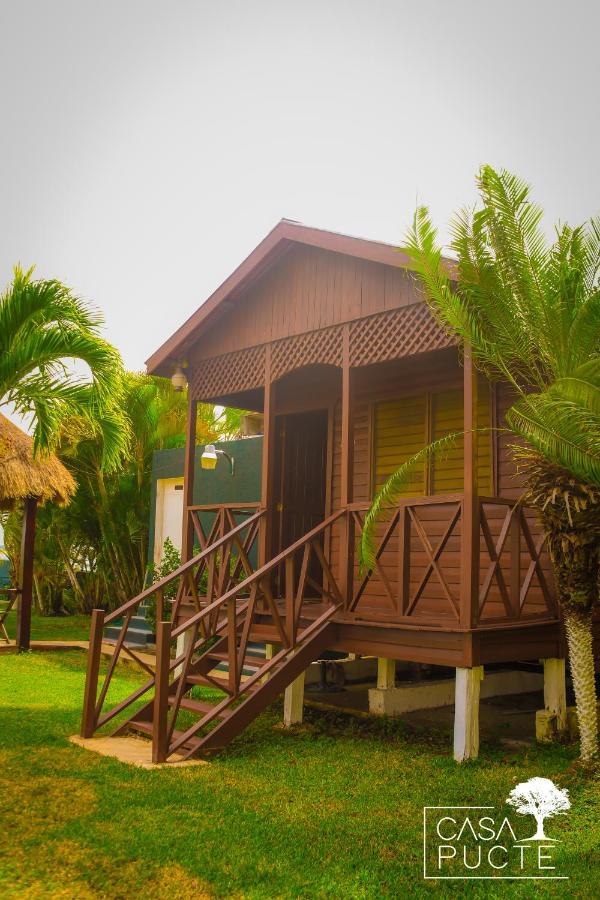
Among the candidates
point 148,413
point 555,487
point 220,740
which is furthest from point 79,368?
point 148,413

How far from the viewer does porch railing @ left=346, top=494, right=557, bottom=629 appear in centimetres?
676

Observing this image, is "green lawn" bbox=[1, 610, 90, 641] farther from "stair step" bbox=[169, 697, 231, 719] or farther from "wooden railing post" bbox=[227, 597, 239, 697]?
"wooden railing post" bbox=[227, 597, 239, 697]

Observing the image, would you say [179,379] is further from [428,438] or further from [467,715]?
[467,715]

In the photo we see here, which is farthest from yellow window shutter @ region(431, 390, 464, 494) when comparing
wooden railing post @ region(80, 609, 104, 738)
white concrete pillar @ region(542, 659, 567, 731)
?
wooden railing post @ region(80, 609, 104, 738)

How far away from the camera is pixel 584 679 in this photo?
20.4 ft

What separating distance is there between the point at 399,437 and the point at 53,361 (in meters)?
3.80

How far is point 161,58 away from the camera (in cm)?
6066

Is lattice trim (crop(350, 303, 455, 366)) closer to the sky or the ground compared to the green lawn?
closer to the sky

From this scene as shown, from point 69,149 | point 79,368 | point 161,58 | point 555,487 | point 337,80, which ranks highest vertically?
point 161,58

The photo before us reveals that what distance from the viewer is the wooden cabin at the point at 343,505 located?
6746 millimetres

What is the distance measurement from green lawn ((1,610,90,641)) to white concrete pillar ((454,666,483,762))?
10005 mm

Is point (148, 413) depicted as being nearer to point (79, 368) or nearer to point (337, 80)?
point (79, 368)

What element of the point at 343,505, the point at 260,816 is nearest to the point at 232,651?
the point at 343,505

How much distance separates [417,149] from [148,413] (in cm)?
2778
